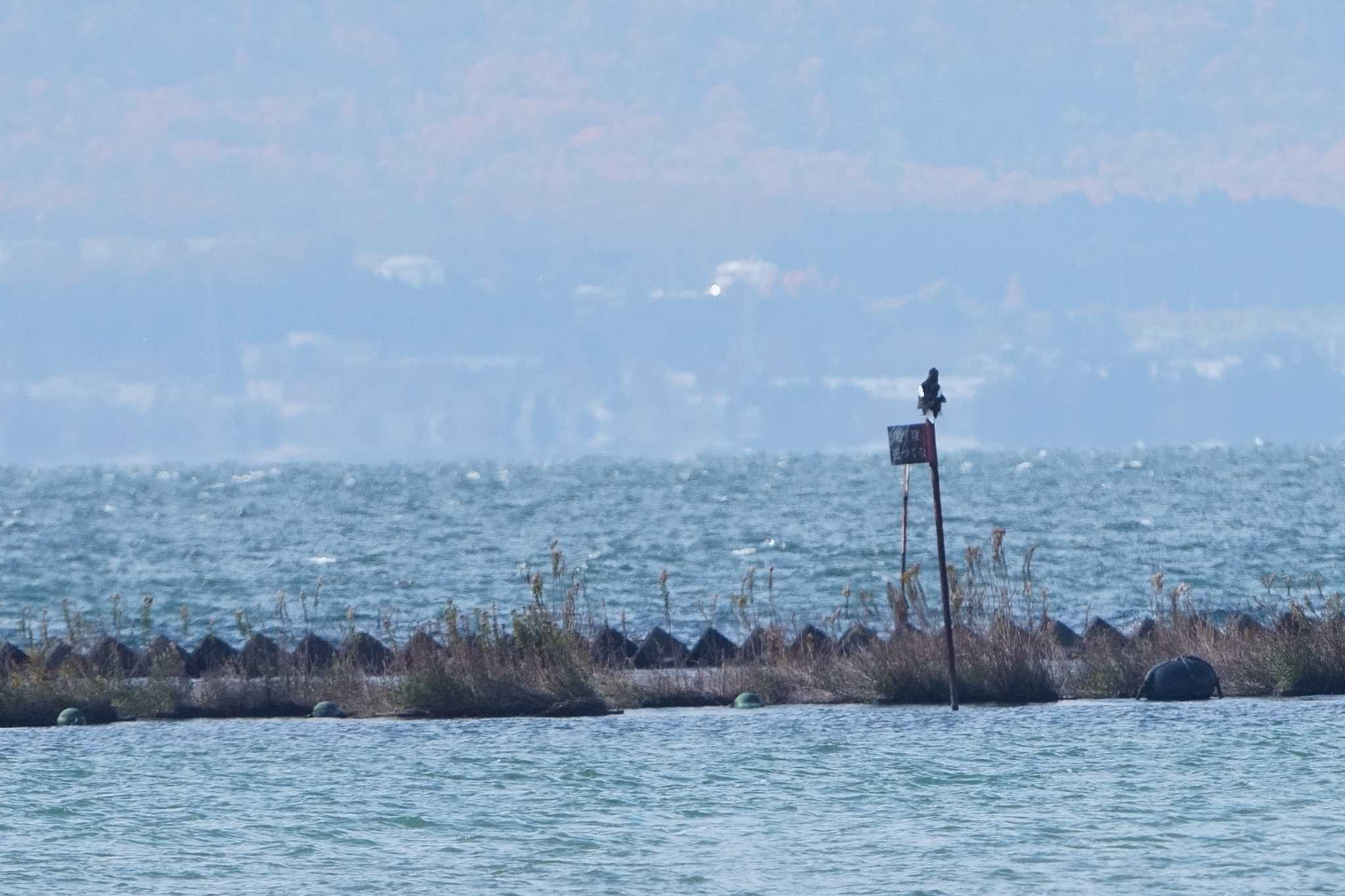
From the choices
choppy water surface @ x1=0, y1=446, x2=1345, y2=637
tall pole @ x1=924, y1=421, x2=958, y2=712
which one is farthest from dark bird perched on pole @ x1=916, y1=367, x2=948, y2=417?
choppy water surface @ x1=0, y1=446, x2=1345, y2=637

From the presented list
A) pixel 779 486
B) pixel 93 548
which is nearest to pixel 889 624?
pixel 93 548

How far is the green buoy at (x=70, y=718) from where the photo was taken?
24.8m

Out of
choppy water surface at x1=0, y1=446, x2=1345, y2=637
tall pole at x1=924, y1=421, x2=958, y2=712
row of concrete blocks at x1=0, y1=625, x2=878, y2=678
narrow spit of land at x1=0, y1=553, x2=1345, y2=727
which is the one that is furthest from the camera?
choppy water surface at x1=0, y1=446, x2=1345, y2=637

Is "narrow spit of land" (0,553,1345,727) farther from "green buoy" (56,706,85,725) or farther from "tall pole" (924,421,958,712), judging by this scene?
"tall pole" (924,421,958,712)

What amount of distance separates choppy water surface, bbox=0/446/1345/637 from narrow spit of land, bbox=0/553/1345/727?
4.49 metres

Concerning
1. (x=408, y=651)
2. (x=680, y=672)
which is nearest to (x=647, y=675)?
(x=680, y=672)

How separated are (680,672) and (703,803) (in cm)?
764

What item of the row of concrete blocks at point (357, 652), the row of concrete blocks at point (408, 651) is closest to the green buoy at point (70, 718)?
the row of concrete blocks at point (357, 652)

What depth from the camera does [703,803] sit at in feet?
Answer: 62.2

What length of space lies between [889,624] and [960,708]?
686cm

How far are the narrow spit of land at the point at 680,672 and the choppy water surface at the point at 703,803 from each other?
2.08 feet

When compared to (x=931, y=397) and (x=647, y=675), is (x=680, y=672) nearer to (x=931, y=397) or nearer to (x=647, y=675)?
(x=647, y=675)

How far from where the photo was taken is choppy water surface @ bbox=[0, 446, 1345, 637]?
51.8 meters

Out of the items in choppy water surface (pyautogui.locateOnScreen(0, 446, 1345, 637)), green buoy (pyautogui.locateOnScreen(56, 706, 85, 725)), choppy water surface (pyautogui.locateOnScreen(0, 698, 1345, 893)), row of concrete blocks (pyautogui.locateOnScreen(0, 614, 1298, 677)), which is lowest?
choppy water surface (pyautogui.locateOnScreen(0, 698, 1345, 893))
